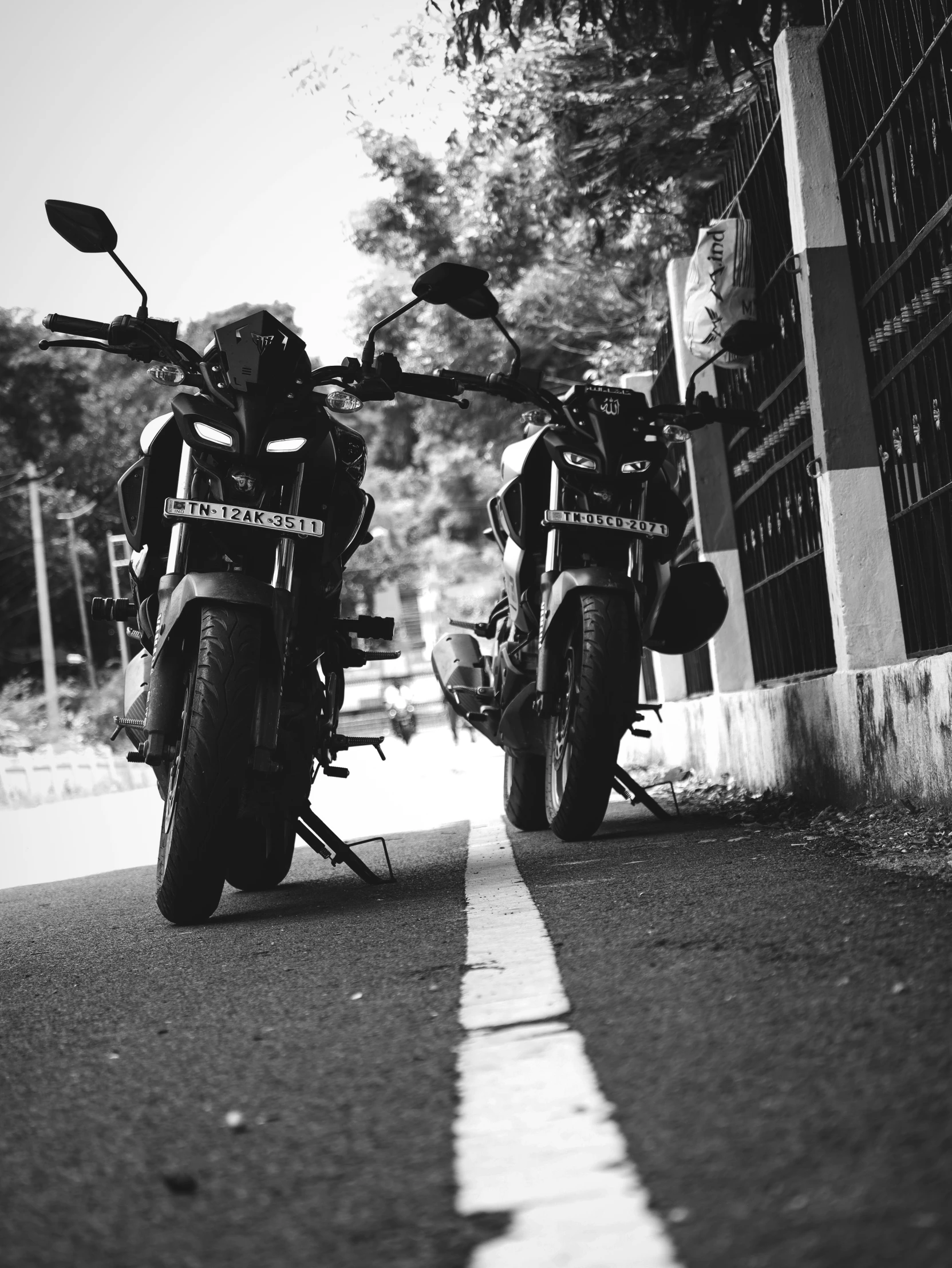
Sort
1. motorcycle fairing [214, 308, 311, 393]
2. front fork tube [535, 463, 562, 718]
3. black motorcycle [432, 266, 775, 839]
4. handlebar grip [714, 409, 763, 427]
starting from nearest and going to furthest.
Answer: motorcycle fairing [214, 308, 311, 393] → black motorcycle [432, 266, 775, 839] → front fork tube [535, 463, 562, 718] → handlebar grip [714, 409, 763, 427]

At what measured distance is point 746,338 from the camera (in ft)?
20.1

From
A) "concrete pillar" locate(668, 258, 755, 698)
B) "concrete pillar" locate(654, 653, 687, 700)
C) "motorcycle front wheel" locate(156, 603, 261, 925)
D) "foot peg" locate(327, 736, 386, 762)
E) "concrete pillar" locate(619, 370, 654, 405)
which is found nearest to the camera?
"motorcycle front wheel" locate(156, 603, 261, 925)

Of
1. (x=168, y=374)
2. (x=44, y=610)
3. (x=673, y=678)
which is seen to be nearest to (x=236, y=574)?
(x=168, y=374)

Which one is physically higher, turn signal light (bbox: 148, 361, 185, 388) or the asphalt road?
turn signal light (bbox: 148, 361, 185, 388)

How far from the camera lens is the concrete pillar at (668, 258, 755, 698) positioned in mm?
8148

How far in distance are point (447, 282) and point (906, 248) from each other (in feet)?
4.99

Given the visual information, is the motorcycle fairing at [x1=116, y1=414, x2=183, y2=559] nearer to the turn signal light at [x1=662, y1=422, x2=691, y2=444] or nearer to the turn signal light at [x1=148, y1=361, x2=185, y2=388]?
the turn signal light at [x1=148, y1=361, x2=185, y2=388]

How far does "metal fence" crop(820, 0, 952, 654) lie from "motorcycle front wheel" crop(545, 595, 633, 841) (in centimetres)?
103

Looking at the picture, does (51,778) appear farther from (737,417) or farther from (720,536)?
(737,417)

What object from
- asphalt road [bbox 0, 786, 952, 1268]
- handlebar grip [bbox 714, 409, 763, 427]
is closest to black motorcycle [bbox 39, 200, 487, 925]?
asphalt road [bbox 0, 786, 952, 1268]

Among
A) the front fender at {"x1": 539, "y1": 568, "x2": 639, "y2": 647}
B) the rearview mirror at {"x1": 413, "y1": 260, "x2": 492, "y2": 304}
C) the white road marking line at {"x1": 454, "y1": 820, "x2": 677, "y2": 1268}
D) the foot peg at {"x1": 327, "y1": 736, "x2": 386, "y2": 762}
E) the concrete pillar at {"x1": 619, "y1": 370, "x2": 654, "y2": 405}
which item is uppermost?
the concrete pillar at {"x1": 619, "y1": 370, "x2": 654, "y2": 405}

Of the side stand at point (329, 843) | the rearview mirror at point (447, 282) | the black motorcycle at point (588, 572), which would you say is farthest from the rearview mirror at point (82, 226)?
the side stand at point (329, 843)

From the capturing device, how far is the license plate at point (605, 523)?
19.0ft

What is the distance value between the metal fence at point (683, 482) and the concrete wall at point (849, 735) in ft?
4.27
